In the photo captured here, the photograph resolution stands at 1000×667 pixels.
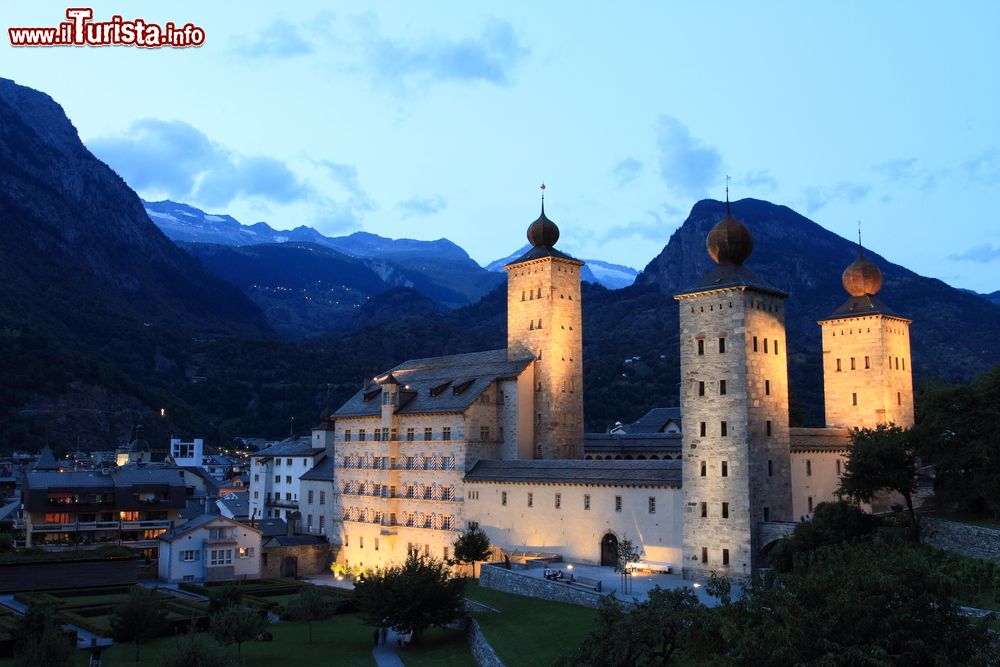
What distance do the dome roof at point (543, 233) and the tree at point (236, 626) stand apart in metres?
39.3

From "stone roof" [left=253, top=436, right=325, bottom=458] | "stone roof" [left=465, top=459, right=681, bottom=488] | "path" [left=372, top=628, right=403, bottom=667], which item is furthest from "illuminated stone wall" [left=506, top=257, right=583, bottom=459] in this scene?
"stone roof" [left=253, top=436, right=325, bottom=458]

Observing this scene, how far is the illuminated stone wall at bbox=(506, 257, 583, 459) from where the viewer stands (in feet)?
228

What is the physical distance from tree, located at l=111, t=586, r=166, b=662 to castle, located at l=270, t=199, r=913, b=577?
49.1 feet

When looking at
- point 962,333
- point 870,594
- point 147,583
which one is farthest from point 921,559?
point 962,333

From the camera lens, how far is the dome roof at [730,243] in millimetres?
54062

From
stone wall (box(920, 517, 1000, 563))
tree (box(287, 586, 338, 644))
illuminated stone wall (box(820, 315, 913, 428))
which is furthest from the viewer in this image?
illuminated stone wall (box(820, 315, 913, 428))

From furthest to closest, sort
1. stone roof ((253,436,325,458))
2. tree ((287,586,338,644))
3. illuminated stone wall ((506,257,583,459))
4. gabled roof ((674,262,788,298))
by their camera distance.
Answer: stone roof ((253,436,325,458)), illuminated stone wall ((506,257,583,459)), gabled roof ((674,262,788,298)), tree ((287,586,338,644))

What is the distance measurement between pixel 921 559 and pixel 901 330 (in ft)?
147

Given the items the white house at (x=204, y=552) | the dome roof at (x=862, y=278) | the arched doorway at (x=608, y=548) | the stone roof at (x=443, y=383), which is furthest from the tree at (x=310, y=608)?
the dome roof at (x=862, y=278)

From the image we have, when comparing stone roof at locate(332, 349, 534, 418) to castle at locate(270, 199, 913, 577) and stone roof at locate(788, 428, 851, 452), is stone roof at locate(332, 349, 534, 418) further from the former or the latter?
stone roof at locate(788, 428, 851, 452)

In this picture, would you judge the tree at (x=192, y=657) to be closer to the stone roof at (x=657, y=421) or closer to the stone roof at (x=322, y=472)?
the stone roof at (x=322, y=472)

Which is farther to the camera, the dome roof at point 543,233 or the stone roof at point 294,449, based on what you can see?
the stone roof at point 294,449

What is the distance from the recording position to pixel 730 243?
54.0m

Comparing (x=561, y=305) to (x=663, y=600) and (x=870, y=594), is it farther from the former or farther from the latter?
(x=870, y=594)
